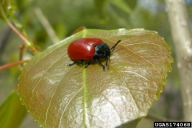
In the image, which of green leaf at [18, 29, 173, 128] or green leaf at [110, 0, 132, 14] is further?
green leaf at [110, 0, 132, 14]

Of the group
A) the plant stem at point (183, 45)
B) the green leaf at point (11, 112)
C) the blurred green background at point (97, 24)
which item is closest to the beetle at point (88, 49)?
the plant stem at point (183, 45)

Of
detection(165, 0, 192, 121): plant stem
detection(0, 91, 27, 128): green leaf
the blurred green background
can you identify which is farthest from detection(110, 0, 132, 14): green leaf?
the blurred green background

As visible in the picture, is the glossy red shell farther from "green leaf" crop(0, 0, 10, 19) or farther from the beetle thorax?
"green leaf" crop(0, 0, 10, 19)

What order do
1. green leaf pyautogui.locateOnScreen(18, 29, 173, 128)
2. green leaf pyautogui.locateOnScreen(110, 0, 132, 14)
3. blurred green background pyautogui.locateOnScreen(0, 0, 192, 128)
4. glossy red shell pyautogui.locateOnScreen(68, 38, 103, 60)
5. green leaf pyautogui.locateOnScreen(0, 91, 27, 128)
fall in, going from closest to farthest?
green leaf pyautogui.locateOnScreen(18, 29, 173, 128), glossy red shell pyautogui.locateOnScreen(68, 38, 103, 60), green leaf pyautogui.locateOnScreen(0, 91, 27, 128), green leaf pyautogui.locateOnScreen(110, 0, 132, 14), blurred green background pyautogui.locateOnScreen(0, 0, 192, 128)

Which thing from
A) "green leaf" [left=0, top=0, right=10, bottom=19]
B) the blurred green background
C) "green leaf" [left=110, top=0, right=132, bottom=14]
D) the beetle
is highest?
"green leaf" [left=0, top=0, right=10, bottom=19]

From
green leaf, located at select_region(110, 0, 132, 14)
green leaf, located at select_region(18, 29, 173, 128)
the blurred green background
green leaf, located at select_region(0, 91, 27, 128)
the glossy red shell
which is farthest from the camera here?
the blurred green background

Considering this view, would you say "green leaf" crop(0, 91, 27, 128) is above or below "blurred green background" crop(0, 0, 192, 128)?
above

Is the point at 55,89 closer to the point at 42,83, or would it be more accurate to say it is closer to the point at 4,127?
the point at 42,83
